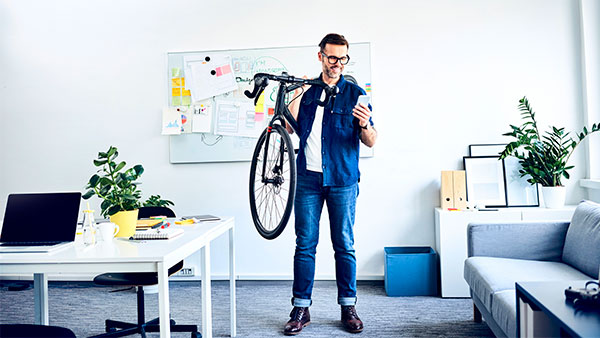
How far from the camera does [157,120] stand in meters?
3.96

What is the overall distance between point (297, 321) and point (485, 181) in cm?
175

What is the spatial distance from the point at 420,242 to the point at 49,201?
2617 millimetres

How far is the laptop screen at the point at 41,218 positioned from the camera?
2020mm

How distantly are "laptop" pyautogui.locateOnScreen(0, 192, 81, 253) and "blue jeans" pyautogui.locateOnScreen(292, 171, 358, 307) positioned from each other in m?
1.20

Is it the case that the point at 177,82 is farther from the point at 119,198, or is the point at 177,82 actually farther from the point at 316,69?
the point at 119,198

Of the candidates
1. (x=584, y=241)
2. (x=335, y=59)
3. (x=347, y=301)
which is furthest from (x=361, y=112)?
(x=584, y=241)

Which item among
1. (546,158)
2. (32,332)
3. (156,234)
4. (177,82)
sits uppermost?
(177,82)

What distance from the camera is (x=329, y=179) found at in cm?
273

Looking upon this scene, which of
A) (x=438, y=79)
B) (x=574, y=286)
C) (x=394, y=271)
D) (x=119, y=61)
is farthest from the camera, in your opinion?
(x=119, y=61)

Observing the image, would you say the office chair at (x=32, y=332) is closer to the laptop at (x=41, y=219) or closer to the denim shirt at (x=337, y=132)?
the laptop at (x=41, y=219)

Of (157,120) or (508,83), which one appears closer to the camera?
(508,83)

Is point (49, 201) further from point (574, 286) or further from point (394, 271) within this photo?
point (394, 271)

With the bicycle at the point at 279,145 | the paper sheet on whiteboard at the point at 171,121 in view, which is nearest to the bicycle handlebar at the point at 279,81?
the bicycle at the point at 279,145

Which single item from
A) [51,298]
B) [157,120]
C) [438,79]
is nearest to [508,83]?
[438,79]
